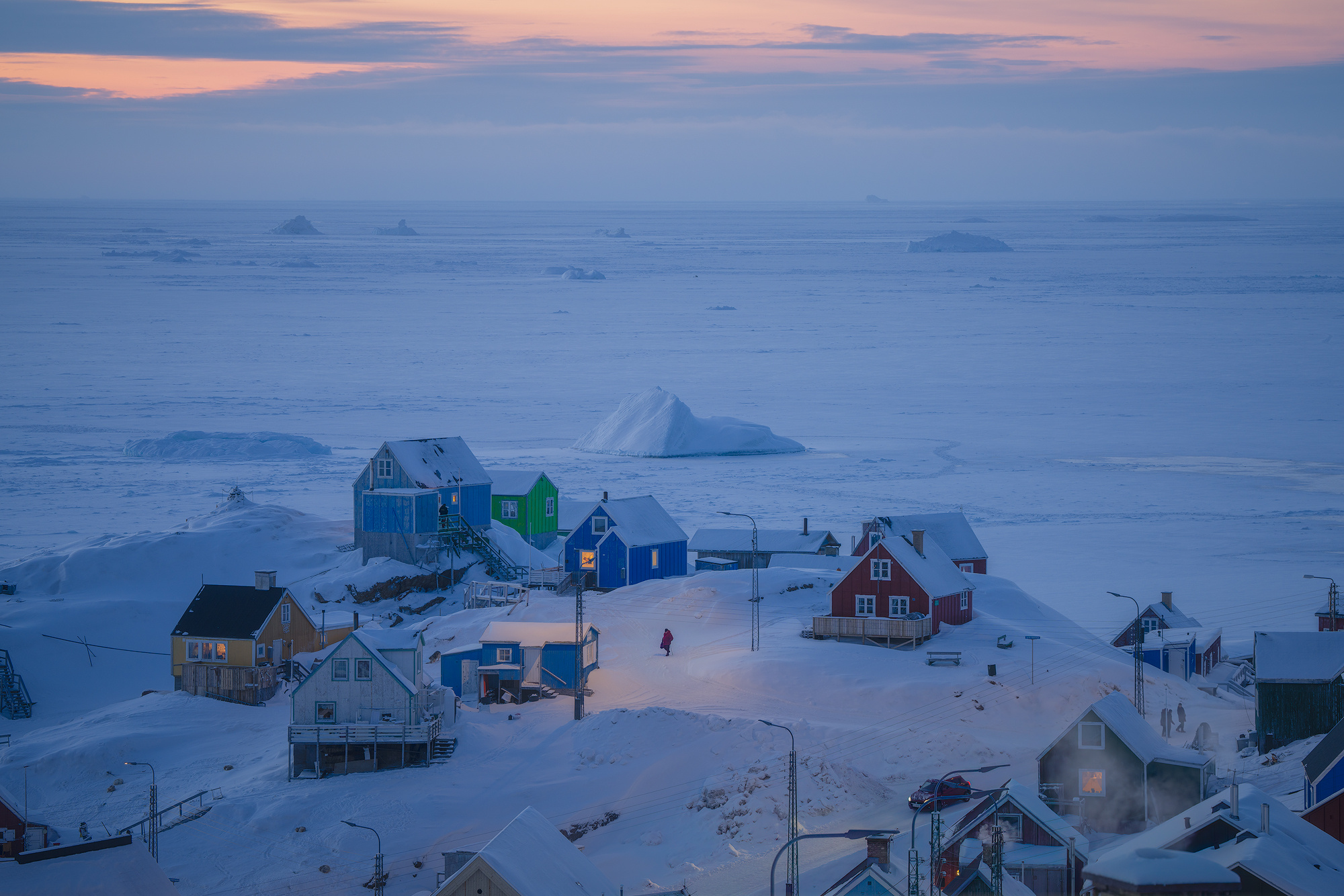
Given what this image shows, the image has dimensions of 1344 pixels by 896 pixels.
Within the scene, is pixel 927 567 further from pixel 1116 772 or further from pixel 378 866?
pixel 378 866

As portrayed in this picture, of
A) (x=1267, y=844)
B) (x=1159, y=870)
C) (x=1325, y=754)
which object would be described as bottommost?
(x=1325, y=754)

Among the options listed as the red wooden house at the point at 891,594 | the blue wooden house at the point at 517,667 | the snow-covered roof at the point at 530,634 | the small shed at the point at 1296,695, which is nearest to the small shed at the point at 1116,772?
the small shed at the point at 1296,695

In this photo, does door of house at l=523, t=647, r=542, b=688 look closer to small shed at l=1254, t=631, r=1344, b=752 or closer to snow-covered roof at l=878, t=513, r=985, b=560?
snow-covered roof at l=878, t=513, r=985, b=560

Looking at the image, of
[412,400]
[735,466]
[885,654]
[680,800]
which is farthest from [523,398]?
[680,800]

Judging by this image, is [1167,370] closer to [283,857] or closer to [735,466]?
[735,466]

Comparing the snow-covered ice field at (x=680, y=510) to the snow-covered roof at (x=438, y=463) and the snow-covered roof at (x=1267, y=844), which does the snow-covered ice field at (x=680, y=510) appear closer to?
the snow-covered roof at (x=438, y=463)

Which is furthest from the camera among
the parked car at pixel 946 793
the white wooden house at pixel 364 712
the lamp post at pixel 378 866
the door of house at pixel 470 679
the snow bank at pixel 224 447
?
the snow bank at pixel 224 447

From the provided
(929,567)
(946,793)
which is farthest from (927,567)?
(946,793)
